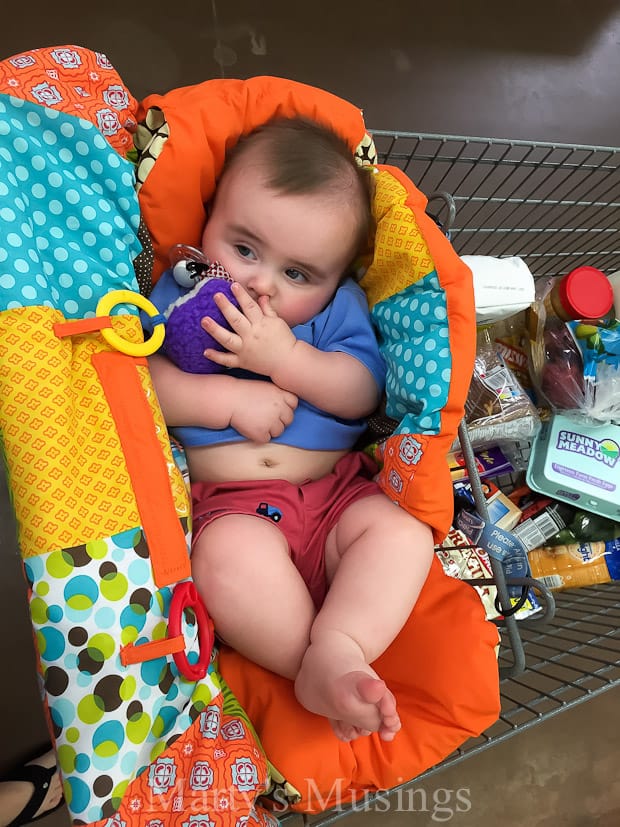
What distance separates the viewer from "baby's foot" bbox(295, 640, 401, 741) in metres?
0.70

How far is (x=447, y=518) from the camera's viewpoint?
2.95 ft

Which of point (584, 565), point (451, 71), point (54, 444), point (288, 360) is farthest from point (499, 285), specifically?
point (451, 71)

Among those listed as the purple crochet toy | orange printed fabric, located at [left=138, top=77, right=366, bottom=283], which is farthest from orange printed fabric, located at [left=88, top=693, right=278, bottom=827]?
orange printed fabric, located at [left=138, top=77, right=366, bottom=283]

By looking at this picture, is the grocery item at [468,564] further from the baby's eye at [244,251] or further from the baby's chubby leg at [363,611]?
the baby's eye at [244,251]

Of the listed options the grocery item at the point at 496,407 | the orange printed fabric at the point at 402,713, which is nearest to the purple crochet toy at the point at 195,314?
the orange printed fabric at the point at 402,713

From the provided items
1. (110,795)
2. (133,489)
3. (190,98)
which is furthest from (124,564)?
(190,98)

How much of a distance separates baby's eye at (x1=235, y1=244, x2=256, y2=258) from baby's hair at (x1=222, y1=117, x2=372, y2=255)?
0.32 feet

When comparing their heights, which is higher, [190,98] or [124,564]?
[190,98]

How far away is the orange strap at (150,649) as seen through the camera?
28.5 inches

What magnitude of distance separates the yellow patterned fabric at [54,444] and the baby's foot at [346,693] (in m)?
0.29

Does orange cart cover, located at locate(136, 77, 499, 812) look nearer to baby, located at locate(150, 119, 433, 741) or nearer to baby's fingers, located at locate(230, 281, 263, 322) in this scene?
baby, located at locate(150, 119, 433, 741)

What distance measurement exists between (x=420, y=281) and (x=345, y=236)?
14 cm

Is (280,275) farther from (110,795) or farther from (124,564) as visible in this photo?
(110,795)

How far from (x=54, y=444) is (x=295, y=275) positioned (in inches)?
17.9
